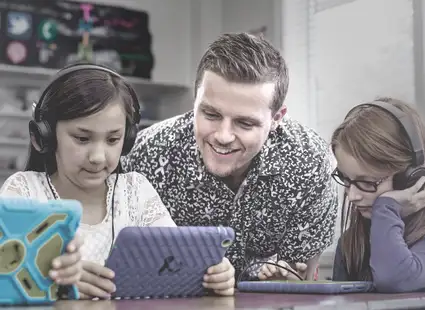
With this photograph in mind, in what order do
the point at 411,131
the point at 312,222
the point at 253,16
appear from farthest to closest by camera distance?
the point at 253,16
the point at 312,222
the point at 411,131

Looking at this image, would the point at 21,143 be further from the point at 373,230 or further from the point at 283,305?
the point at 283,305

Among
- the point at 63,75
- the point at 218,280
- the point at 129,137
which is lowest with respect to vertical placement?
the point at 218,280

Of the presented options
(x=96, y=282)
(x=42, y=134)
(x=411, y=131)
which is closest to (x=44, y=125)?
(x=42, y=134)

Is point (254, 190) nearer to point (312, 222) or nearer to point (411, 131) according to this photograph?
point (312, 222)

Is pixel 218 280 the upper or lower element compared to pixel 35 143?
lower

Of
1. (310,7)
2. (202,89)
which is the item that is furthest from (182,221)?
(310,7)

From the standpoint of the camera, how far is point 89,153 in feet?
4.34

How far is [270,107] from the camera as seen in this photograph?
1622 millimetres

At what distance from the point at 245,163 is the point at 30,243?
2.82 ft

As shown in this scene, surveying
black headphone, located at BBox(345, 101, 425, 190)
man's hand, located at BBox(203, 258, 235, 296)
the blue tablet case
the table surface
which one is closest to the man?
black headphone, located at BBox(345, 101, 425, 190)

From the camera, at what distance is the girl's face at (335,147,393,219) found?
1454 millimetres

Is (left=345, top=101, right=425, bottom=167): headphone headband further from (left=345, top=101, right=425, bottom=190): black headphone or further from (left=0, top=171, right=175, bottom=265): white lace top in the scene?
(left=0, top=171, right=175, bottom=265): white lace top

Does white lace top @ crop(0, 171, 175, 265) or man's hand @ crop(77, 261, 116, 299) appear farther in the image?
white lace top @ crop(0, 171, 175, 265)

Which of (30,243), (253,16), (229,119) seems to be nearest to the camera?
(30,243)
